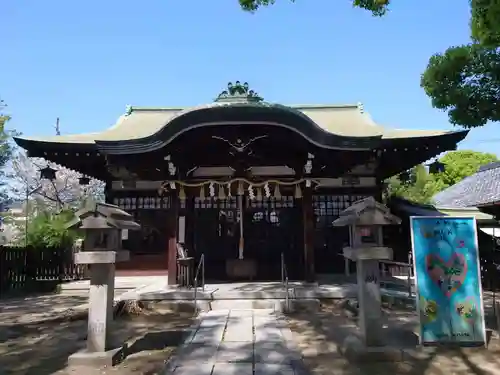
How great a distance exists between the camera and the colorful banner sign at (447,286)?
5.27 metres

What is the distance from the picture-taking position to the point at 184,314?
26.8 feet

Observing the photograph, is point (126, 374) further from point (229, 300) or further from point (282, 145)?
point (282, 145)

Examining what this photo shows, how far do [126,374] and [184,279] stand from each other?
492 cm

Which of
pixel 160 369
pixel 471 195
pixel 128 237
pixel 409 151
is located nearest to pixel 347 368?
pixel 160 369

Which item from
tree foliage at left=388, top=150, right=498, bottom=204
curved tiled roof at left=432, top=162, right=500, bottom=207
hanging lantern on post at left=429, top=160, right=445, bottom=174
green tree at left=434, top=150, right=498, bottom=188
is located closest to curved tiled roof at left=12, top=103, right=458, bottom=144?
hanging lantern on post at left=429, top=160, right=445, bottom=174

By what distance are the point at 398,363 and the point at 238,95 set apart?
22.4ft

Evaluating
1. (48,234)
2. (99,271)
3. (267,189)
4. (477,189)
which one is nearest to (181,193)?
(267,189)

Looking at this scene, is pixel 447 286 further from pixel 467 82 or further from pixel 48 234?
pixel 48 234

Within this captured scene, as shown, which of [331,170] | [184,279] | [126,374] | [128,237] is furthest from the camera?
[128,237]

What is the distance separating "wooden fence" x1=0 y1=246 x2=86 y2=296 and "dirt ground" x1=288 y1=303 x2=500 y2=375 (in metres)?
9.09

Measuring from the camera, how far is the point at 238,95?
967 cm

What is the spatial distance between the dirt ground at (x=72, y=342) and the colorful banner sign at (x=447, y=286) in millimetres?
3527

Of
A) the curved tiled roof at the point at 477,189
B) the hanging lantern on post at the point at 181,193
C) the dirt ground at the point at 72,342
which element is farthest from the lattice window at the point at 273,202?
the curved tiled roof at the point at 477,189

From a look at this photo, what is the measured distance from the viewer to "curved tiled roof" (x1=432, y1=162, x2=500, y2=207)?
795 inches
